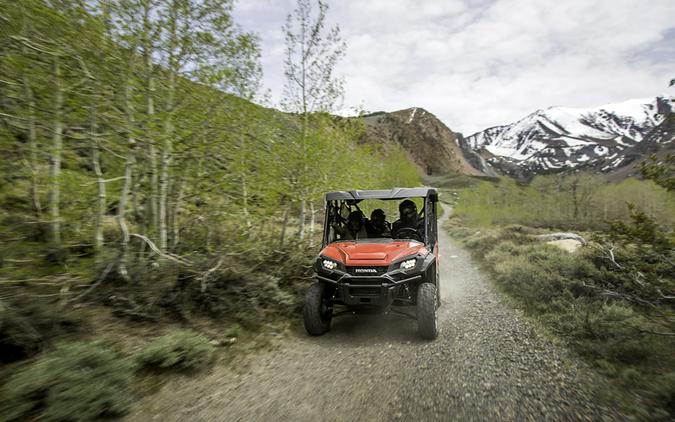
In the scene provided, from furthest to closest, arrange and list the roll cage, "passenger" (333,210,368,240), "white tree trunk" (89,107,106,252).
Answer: "passenger" (333,210,368,240), the roll cage, "white tree trunk" (89,107,106,252)

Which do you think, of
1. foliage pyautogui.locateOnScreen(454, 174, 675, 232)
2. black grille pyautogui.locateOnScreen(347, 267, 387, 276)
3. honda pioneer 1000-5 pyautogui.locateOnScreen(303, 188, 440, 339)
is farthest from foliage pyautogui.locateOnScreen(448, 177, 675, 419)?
foliage pyautogui.locateOnScreen(454, 174, 675, 232)

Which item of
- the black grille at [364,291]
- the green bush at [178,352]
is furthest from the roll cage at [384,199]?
the green bush at [178,352]

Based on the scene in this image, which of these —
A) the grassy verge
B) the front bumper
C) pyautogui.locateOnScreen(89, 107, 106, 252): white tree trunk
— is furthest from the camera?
the front bumper

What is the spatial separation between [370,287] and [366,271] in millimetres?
236

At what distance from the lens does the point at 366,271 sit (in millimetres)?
4926

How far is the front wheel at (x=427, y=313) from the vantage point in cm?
487

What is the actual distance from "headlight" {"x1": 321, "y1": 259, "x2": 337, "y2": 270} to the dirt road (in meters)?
1.15

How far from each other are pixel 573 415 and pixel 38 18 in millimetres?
7304

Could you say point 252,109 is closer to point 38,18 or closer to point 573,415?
point 38,18

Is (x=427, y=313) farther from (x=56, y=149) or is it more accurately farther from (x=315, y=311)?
(x=56, y=149)

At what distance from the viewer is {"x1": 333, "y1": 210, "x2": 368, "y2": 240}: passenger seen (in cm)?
638

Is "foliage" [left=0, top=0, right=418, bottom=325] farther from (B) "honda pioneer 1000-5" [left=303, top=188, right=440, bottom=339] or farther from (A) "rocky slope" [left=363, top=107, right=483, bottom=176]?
(A) "rocky slope" [left=363, top=107, right=483, bottom=176]

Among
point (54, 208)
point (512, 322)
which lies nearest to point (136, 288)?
point (54, 208)

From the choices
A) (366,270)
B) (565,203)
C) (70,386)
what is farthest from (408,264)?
(565,203)
